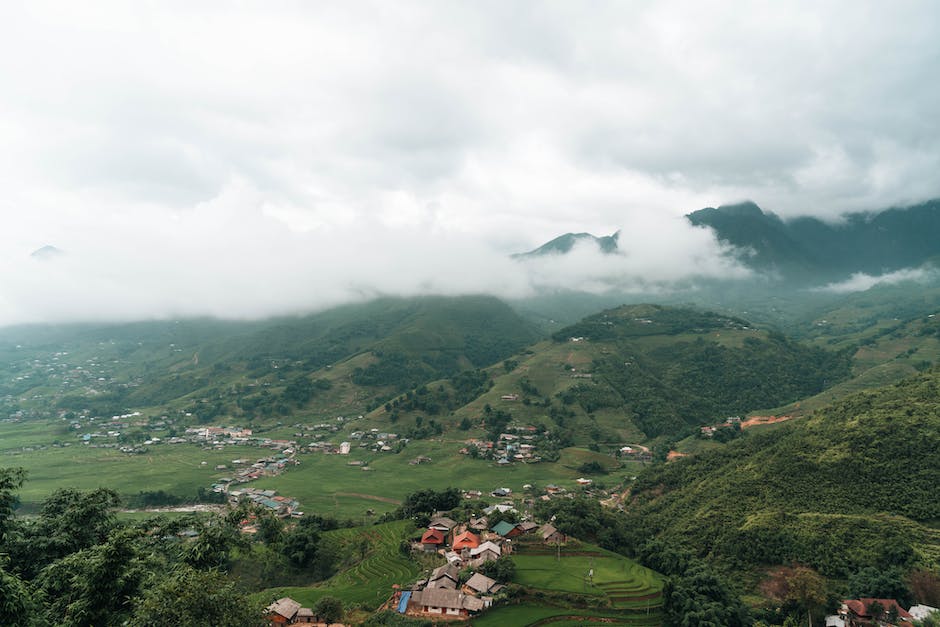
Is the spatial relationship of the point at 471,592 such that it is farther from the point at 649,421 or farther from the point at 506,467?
the point at 649,421

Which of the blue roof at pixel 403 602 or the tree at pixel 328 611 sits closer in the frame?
the tree at pixel 328 611

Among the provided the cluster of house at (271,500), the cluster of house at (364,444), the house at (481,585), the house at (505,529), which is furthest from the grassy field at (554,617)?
the cluster of house at (364,444)

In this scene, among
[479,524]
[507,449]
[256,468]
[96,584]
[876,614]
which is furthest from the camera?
[507,449]

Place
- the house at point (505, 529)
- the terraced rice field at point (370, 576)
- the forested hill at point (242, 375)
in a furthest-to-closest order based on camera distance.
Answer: the forested hill at point (242, 375) → the house at point (505, 529) → the terraced rice field at point (370, 576)

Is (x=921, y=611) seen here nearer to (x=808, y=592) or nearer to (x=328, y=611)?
(x=808, y=592)

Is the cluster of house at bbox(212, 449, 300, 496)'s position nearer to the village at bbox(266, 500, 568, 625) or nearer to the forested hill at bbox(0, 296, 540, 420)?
the forested hill at bbox(0, 296, 540, 420)

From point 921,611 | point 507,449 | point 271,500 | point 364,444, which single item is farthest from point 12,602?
point 364,444

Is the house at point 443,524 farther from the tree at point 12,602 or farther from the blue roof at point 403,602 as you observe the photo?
the tree at point 12,602
